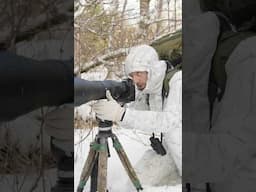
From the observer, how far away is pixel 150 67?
8.40ft

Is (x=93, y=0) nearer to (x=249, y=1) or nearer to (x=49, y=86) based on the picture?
(x=49, y=86)

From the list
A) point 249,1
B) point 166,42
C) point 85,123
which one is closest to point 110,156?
point 85,123

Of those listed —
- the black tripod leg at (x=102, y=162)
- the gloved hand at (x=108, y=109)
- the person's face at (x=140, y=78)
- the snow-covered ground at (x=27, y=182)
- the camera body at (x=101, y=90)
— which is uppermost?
the person's face at (x=140, y=78)

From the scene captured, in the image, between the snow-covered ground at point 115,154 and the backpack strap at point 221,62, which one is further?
the backpack strap at point 221,62

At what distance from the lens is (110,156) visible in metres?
2.51

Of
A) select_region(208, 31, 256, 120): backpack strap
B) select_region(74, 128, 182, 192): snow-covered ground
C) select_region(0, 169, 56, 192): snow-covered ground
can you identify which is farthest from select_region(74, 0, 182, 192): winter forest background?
select_region(208, 31, 256, 120): backpack strap

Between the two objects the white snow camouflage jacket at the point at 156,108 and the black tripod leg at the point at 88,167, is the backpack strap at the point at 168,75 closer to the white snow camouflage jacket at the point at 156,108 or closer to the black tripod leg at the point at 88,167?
the white snow camouflage jacket at the point at 156,108

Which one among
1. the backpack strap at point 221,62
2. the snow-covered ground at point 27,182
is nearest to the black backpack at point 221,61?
the backpack strap at point 221,62

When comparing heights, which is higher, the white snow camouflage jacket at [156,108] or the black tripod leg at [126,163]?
the white snow camouflage jacket at [156,108]

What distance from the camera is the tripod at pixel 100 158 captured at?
2488 millimetres

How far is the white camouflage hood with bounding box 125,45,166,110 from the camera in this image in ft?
8.26

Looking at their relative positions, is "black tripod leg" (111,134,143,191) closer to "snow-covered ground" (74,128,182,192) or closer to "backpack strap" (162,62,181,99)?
"snow-covered ground" (74,128,182,192)

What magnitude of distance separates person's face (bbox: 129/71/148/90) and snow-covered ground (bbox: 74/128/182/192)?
0.65 feet

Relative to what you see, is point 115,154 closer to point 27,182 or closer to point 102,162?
point 102,162
